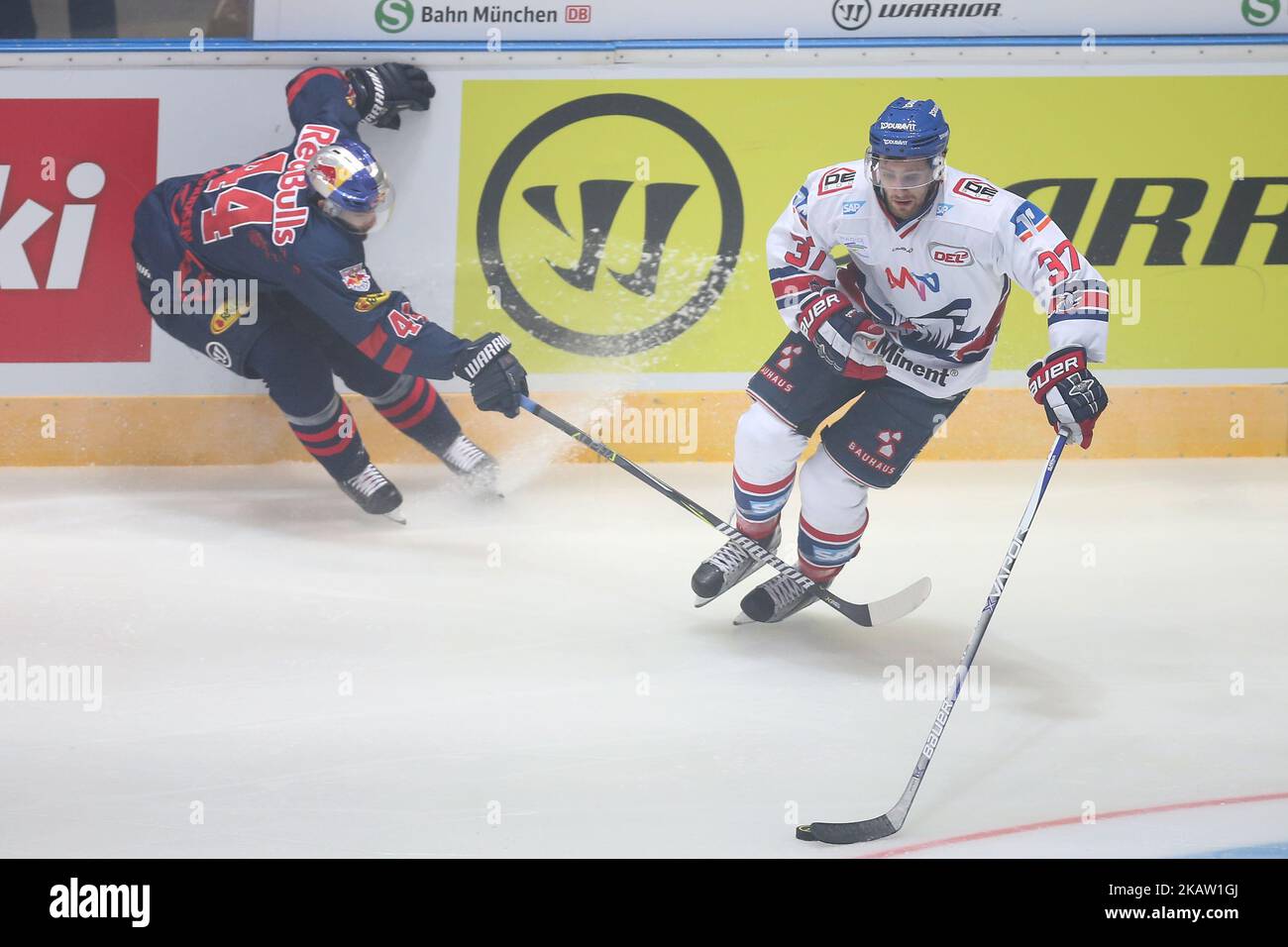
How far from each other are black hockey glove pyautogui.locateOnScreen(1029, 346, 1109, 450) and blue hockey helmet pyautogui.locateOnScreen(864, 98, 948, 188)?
499 mm

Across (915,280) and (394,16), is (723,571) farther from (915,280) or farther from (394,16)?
(394,16)

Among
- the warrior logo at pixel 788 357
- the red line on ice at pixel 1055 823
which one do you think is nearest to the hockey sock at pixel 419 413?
the warrior logo at pixel 788 357

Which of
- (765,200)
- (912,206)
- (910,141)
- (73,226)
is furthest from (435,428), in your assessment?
(910,141)

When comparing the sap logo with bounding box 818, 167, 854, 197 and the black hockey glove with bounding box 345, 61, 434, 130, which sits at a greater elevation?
the black hockey glove with bounding box 345, 61, 434, 130

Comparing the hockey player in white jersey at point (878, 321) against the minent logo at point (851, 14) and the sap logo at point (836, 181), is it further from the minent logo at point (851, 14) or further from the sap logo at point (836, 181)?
the minent logo at point (851, 14)

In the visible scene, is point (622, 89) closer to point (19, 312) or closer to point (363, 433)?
point (363, 433)

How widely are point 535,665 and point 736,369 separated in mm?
1871

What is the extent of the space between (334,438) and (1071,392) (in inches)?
94.6

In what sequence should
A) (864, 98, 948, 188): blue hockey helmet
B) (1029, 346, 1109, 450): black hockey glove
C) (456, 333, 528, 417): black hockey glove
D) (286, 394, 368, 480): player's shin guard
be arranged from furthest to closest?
(286, 394, 368, 480): player's shin guard, (456, 333, 528, 417): black hockey glove, (864, 98, 948, 188): blue hockey helmet, (1029, 346, 1109, 450): black hockey glove

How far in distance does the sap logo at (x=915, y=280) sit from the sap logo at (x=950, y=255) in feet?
0.16

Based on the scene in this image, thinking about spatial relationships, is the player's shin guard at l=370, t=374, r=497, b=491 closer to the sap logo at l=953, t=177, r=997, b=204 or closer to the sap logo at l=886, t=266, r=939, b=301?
the sap logo at l=886, t=266, r=939, b=301

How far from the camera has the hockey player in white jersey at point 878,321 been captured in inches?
126

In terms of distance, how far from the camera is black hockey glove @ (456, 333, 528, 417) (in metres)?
4.13

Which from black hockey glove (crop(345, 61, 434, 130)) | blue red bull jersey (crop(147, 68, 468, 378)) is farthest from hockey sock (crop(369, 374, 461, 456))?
black hockey glove (crop(345, 61, 434, 130))
